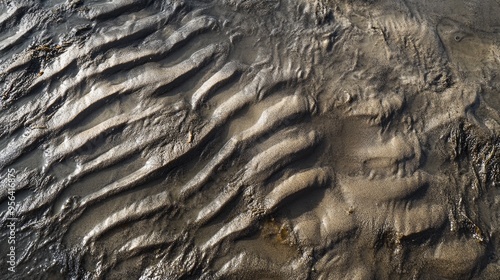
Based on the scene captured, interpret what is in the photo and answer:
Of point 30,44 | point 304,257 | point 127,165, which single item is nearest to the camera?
point 304,257

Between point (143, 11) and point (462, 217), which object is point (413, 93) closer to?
point (462, 217)

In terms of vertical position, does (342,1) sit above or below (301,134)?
above

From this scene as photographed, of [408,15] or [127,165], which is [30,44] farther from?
[408,15]

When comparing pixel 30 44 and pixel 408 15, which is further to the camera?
pixel 408 15

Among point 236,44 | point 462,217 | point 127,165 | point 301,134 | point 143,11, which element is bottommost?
point 462,217

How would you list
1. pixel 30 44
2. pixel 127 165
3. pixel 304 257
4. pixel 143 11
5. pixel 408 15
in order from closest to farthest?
pixel 304 257 < pixel 127 165 < pixel 30 44 < pixel 143 11 < pixel 408 15

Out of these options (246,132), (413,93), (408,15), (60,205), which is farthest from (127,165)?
(408,15)

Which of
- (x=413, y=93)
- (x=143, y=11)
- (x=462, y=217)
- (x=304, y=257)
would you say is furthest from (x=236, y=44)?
(x=462, y=217)
